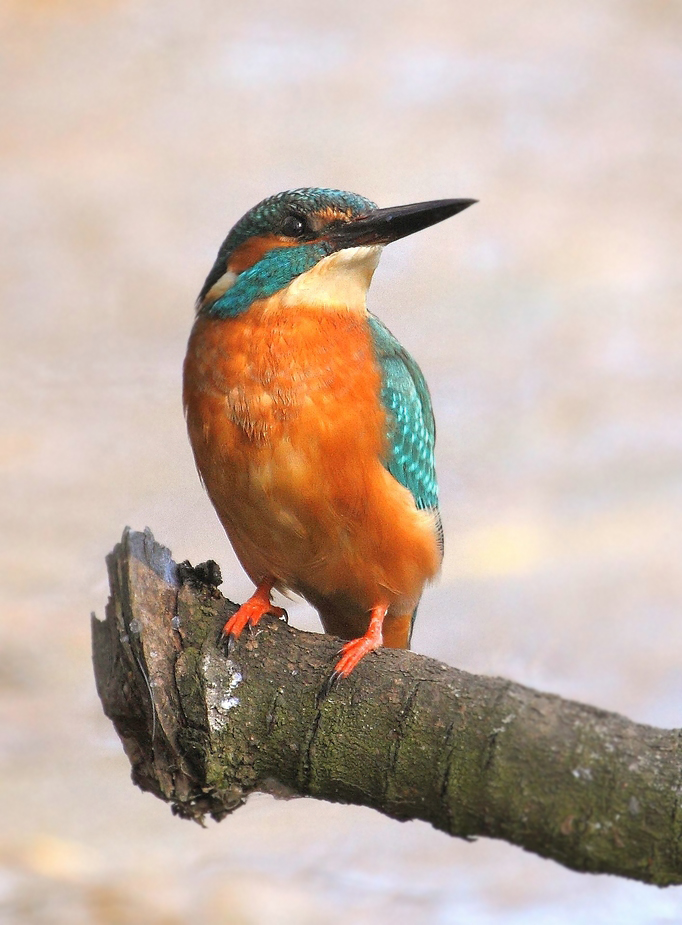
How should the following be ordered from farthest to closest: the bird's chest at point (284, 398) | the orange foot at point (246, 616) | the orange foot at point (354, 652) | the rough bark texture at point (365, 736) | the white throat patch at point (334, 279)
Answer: the white throat patch at point (334, 279), the bird's chest at point (284, 398), the orange foot at point (246, 616), the orange foot at point (354, 652), the rough bark texture at point (365, 736)

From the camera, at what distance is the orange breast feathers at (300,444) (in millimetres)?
2805

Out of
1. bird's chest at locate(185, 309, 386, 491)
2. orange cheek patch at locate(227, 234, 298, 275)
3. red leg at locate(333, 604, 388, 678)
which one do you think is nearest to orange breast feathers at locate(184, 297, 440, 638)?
bird's chest at locate(185, 309, 386, 491)

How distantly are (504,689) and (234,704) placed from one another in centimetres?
64

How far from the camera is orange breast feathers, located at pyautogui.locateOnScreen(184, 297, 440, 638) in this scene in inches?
110

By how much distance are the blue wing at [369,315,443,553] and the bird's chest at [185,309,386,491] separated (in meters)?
0.07

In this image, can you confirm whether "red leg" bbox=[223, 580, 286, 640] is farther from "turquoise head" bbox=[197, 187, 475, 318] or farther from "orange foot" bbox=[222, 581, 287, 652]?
"turquoise head" bbox=[197, 187, 475, 318]

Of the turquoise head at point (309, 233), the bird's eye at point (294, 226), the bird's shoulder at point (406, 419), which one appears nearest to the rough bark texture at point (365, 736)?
the bird's shoulder at point (406, 419)

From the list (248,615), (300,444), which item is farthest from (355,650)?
(300,444)

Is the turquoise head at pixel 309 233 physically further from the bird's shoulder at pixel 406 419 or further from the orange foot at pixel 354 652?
the orange foot at pixel 354 652

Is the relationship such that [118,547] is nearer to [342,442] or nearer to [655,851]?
[342,442]

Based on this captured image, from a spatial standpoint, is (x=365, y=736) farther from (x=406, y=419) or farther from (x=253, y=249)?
(x=253, y=249)

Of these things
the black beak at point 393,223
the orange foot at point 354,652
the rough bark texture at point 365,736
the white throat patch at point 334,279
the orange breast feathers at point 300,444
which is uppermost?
the black beak at point 393,223

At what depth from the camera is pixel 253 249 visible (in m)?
3.00

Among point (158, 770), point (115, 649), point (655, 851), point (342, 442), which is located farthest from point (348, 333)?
point (655, 851)
